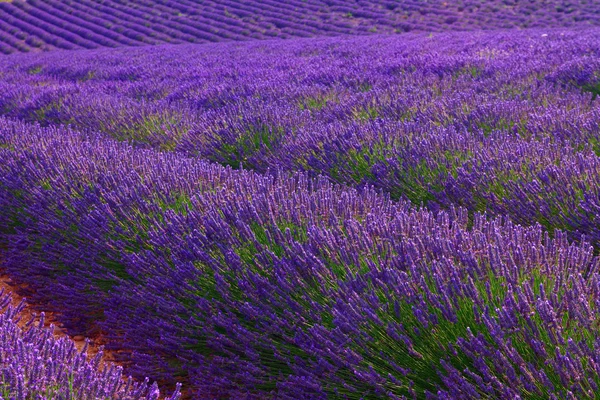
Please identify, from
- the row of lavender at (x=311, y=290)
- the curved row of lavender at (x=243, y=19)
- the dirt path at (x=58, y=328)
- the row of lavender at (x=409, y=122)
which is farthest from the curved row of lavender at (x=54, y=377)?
the curved row of lavender at (x=243, y=19)

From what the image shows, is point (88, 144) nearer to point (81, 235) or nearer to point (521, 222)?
point (81, 235)

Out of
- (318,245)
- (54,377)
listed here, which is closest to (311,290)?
(318,245)

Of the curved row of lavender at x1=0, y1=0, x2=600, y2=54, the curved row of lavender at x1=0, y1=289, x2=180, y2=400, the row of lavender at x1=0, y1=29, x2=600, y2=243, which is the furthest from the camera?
the curved row of lavender at x1=0, y1=0, x2=600, y2=54

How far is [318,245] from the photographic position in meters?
1.99

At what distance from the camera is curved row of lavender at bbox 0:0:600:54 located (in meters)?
21.6

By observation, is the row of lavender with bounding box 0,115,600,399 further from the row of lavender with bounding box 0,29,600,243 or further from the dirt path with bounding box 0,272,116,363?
the row of lavender with bounding box 0,29,600,243

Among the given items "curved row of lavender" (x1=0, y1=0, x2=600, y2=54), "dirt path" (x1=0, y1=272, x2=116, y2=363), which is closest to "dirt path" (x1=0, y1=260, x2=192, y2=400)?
"dirt path" (x1=0, y1=272, x2=116, y2=363)

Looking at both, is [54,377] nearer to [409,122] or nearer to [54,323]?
[54,323]

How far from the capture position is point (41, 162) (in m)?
3.45

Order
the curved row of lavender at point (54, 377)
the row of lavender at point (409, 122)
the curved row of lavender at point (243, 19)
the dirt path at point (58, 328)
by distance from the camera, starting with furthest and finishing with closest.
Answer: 1. the curved row of lavender at point (243, 19)
2. the row of lavender at point (409, 122)
3. the dirt path at point (58, 328)
4. the curved row of lavender at point (54, 377)

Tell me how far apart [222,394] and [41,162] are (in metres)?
2.08

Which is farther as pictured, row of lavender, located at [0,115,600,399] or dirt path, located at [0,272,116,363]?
dirt path, located at [0,272,116,363]

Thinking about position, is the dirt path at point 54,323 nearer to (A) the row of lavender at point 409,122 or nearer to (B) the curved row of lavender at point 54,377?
(B) the curved row of lavender at point 54,377

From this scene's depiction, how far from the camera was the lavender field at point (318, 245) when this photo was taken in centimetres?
147
